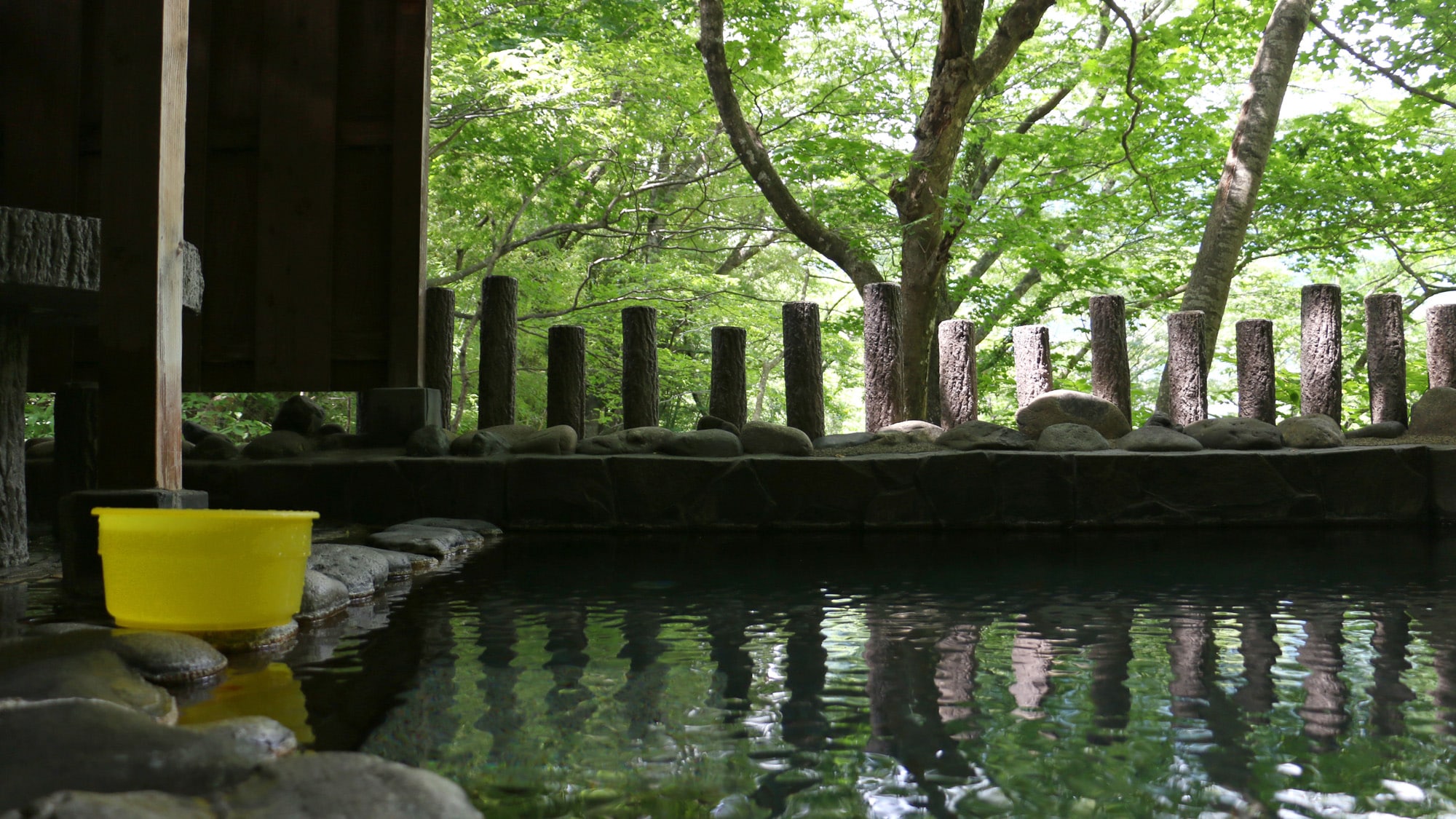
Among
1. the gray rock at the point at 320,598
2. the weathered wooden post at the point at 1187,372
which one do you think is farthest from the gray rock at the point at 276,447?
the weathered wooden post at the point at 1187,372

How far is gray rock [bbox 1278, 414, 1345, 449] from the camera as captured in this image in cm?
570

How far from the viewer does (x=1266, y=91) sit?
888 centimetres

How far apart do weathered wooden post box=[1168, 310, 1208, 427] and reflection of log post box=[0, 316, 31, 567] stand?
587 cm

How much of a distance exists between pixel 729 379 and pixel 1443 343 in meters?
4.51

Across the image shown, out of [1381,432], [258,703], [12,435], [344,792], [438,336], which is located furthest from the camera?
[438,336]

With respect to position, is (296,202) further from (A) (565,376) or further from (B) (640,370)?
(B) (640,370)

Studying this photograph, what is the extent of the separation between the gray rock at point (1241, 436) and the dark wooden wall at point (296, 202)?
438 centimetres

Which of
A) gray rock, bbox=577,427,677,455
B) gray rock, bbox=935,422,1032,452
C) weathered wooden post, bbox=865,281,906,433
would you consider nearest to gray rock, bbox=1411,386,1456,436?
gray rock, bbox=935,422,1032,452

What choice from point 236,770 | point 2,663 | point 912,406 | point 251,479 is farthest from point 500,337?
point 236,770

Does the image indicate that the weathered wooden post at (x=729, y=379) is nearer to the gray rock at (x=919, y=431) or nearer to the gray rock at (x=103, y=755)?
the gray rock at (x=919, y=431)

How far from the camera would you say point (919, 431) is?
19.2ft

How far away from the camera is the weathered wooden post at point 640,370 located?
20.6ft

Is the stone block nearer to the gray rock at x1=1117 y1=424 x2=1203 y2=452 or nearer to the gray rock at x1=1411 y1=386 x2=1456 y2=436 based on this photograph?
the gray rock at x1=1117 y1=424 x2=1203 y2=452

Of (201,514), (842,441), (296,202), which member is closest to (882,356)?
(842,441)
